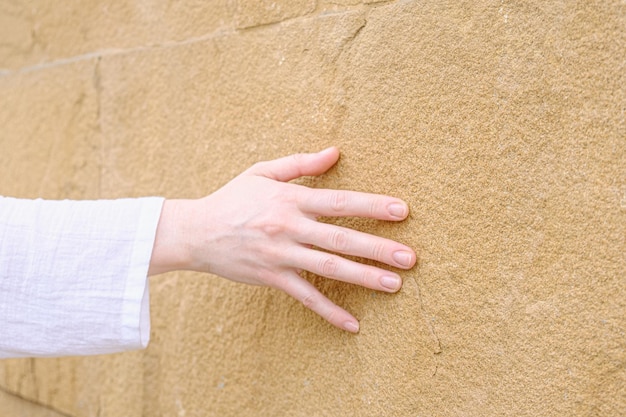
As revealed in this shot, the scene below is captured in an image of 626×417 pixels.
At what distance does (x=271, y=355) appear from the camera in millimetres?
956

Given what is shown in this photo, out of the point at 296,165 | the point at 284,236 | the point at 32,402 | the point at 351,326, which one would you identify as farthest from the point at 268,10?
the point at 32,402

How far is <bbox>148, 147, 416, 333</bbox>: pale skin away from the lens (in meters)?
0.78

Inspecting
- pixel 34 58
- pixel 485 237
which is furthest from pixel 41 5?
pixel 485 237

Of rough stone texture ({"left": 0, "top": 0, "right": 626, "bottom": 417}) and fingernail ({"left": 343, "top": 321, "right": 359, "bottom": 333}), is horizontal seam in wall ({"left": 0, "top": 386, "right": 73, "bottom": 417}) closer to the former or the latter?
rough stone texture ({"left": 0, "top": 0, "right": 626, "bottom": 417})

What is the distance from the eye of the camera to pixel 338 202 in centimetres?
79

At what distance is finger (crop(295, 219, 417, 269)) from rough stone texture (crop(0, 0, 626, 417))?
26 mm

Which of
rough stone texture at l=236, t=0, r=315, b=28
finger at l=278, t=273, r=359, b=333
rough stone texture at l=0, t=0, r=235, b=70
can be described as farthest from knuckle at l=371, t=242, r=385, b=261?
rough stone texture at l=0, t=0, r=235, b=70

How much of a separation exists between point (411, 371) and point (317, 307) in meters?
0.14

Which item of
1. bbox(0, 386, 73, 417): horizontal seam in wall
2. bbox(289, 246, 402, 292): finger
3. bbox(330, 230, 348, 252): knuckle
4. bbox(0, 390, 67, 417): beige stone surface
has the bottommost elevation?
bbox(0, 390, 67, 417): beige stone surface

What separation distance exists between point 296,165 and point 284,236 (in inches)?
4.3

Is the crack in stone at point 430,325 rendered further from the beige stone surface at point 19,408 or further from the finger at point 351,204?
the beige stone surface at point 19,408

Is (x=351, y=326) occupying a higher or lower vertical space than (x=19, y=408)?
higher

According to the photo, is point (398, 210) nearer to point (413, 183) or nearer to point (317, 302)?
point (413, 183)

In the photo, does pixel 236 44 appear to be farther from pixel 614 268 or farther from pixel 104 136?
pixel 614 268
